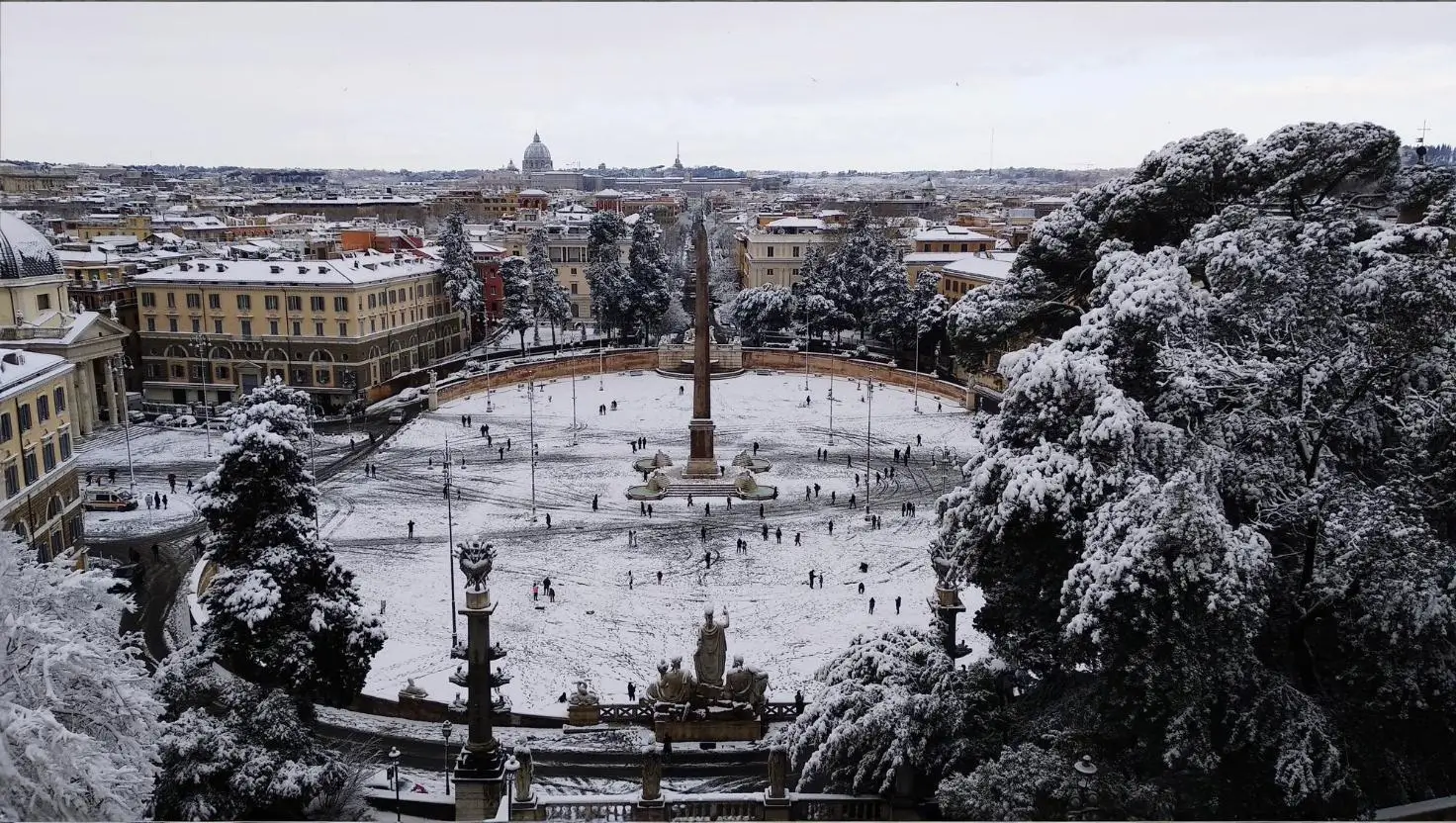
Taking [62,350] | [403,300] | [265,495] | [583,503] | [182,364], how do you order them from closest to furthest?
[265,495], [583,503], [62,350], [182,364], [403,300]

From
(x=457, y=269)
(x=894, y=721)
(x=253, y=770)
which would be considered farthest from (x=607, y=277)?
(x=894, y=721)

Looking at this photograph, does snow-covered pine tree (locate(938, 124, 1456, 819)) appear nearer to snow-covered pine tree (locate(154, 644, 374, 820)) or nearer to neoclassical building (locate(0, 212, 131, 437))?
snow-covered pine tree (locate(154, 644, 374, 820))

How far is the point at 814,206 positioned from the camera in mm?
172000

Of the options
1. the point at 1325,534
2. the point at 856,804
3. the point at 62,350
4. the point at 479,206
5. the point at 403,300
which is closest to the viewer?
the point at 1325,534

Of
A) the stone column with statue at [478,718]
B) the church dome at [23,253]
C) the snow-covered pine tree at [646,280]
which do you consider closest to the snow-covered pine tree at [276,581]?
the stone column with statue at [478,718]

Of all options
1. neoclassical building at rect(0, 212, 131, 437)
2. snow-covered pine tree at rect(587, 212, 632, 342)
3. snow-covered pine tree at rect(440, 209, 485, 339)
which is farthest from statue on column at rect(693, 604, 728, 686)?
snow-covered pine tree at rect(587, 212, 632, 342)

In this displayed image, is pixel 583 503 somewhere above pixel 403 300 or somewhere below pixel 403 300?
below

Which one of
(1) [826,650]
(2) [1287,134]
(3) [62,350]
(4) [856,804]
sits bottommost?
(1) [826,650]

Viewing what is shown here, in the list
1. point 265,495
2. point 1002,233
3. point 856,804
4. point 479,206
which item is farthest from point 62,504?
point 479,206

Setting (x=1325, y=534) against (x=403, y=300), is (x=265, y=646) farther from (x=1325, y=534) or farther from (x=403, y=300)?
(x=403, y=300)

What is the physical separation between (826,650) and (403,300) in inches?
1910

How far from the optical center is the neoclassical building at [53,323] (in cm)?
4912

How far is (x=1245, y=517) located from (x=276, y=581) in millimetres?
18176

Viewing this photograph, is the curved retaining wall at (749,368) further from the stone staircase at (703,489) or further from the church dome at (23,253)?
the stone staircase at (703,489)
